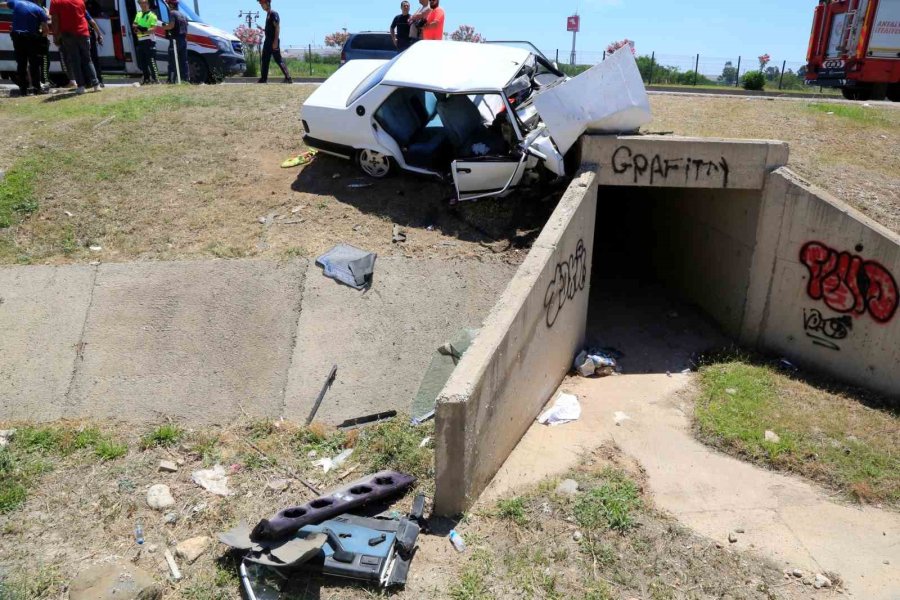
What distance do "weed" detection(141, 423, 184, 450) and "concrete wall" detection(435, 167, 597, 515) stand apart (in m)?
2.40

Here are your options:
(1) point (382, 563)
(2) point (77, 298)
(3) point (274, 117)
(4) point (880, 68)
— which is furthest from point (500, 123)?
(4) point (880, 68)

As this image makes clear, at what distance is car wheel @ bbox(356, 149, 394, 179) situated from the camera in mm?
8367

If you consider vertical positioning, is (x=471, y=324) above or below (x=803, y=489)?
above

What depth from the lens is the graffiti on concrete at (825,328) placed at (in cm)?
737

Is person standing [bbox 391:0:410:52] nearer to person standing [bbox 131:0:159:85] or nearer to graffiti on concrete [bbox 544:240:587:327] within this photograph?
person standing [bbox 131:0:159:85]

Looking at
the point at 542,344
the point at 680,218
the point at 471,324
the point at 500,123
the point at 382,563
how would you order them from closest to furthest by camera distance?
the point at 382,563 < the point at 542,344 < the point at 471,324 < the point at 500,123 < the point at 680,218

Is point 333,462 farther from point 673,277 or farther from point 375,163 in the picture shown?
point 673,277

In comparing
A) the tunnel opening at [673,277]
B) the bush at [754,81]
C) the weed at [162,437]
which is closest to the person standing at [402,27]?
the tunnel opening at [673,277]

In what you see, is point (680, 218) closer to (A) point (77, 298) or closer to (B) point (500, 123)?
(B) point (500, 123)

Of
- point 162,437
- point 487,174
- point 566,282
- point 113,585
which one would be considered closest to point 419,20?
point 487,174

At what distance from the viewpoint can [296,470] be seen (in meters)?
5.27

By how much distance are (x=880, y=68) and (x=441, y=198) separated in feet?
43.9

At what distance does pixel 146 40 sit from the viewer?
1312cm

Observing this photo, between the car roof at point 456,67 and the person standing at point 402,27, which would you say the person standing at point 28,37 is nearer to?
the person standing at point 402,27
